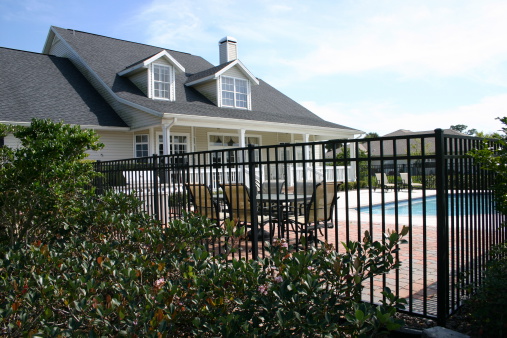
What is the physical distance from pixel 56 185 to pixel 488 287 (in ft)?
16.4

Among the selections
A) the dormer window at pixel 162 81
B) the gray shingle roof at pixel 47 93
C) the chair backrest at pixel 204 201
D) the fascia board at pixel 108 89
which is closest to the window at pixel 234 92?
the dormer window at pixel 162 81

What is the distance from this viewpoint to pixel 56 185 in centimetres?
495

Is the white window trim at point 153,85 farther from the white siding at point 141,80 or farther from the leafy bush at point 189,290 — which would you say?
the leafy bush at point 189,290

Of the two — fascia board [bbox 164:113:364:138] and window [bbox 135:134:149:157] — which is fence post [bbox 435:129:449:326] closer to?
fascia board [bbox 164:113:364:138]

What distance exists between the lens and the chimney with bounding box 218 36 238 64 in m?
22.2

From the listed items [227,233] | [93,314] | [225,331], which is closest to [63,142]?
[227,233]

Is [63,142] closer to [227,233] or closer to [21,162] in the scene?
[21,162]

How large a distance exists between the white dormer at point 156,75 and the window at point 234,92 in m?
2.53

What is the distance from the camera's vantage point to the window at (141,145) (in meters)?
16.8

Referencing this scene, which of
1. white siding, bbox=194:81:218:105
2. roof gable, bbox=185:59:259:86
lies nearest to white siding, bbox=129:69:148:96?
roof gable, bbox=185:59:259:86

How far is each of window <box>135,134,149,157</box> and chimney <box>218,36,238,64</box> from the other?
8261mm

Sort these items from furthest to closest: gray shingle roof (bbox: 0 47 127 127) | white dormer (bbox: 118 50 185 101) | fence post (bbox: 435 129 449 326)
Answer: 1. white dormer (bbox: 118 50 185 101)
2. gray shingle roof (bbox: 0 47 127 127)
3. fence post (bbox: 435 129 449 326)

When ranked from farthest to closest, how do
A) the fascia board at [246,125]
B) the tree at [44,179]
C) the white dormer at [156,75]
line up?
1. the white dormer at [156,75]
2. the fascia board at [246,125]
3. the tree at [44,179]

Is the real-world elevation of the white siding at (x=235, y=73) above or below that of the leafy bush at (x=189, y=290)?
above
